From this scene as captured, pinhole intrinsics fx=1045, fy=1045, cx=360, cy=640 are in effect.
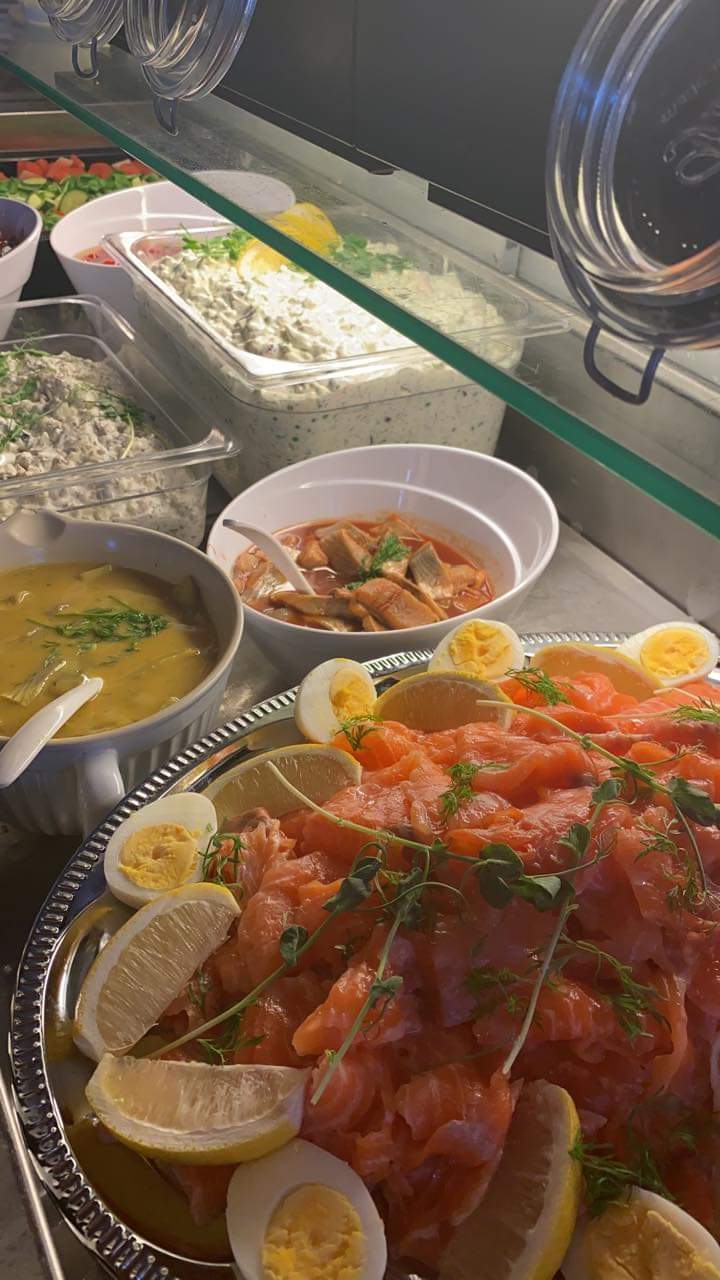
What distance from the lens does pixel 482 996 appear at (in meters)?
0.79

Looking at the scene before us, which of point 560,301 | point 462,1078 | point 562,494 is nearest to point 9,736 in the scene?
point 462,1078

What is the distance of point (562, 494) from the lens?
1.72 meters

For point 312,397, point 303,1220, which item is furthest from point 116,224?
point 303,1220

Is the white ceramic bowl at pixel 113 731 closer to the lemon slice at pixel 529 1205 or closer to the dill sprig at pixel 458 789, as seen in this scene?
the dill sprig at pixel 458 789

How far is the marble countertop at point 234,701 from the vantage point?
0.85 m

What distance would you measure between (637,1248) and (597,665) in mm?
585

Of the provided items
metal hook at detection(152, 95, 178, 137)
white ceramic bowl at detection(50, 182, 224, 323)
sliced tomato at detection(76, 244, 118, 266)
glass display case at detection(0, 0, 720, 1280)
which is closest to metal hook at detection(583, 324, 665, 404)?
glass display case at detection(0, 0, 720, 1280)

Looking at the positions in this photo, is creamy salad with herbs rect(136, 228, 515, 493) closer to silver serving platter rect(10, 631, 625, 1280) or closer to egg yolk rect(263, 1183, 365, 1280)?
silver serving platter rect(10, 631, 625, 1280)

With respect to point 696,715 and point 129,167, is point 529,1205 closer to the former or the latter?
point 696,715

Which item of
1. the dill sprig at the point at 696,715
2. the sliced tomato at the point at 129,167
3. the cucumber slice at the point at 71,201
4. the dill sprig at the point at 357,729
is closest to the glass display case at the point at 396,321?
the dill sprig at the point at 357,729

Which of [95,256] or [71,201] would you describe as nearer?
[95,256]

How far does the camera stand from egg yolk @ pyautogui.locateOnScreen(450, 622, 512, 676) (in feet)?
3.72

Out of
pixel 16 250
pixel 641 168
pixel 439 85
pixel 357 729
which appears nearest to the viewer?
pixel 641 168

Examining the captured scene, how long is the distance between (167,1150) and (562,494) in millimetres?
1244
